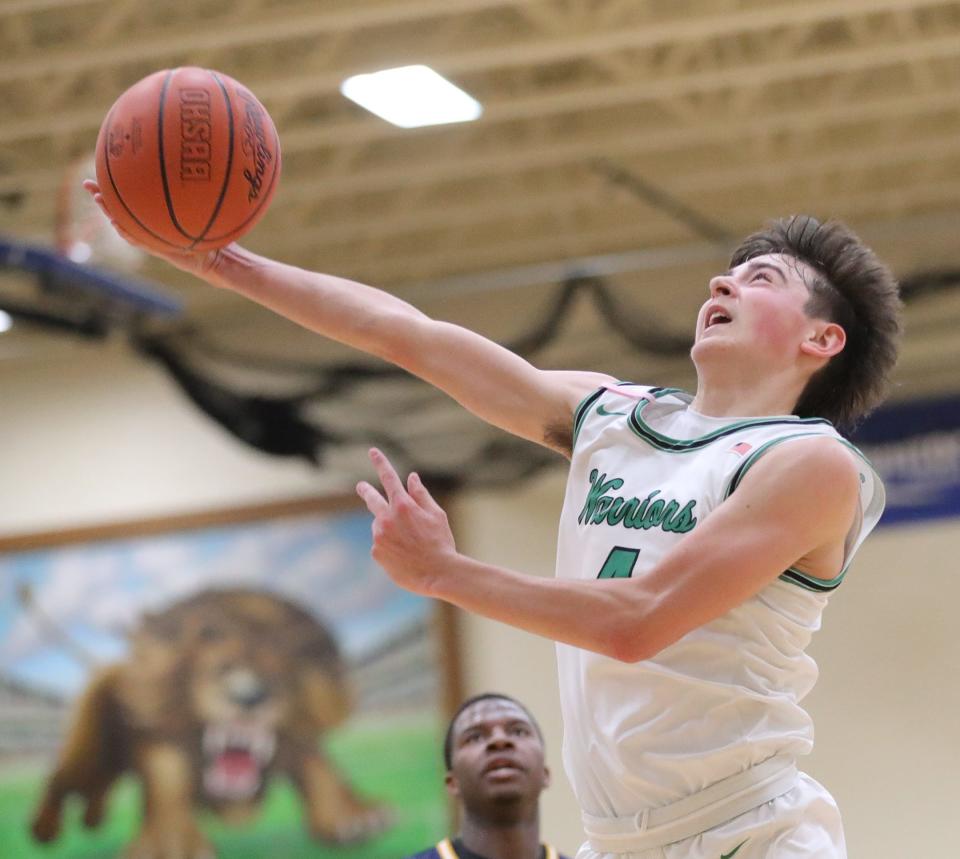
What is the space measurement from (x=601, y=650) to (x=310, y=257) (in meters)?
7.99

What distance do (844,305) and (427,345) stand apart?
0.69 m

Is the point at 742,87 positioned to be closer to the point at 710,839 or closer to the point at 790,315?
the point at 790,315

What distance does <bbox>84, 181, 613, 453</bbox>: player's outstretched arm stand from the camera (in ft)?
8.89

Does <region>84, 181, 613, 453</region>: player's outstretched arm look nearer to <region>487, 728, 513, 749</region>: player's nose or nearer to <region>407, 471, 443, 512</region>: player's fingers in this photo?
<region>407, 471, 443, 512</region>: player's fingers

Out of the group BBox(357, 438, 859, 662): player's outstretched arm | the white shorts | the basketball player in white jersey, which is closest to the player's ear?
the basketball player in white jersey

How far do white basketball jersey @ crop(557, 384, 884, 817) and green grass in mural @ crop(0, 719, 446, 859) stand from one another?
294 inches

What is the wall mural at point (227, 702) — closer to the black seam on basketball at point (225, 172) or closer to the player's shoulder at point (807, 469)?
the black seam on basketball at point (225, 172)

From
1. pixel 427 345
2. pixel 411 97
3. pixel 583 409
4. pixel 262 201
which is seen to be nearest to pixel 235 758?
pixel 411 97

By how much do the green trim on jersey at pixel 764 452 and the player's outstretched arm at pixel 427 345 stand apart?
436 millimetres

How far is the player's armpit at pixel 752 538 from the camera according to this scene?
2.18 m

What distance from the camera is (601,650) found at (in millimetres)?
2164

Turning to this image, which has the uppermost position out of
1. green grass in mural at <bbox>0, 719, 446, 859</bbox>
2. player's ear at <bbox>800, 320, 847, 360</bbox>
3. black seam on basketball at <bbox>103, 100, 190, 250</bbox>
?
black seam on basketball at <bbox>103, 100, 190, 250</bbox>

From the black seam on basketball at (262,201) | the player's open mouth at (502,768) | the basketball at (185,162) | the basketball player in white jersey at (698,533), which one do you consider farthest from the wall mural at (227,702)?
the basketball player in white jersey at (698,533)

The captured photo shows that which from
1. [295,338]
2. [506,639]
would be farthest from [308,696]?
[295,338]
